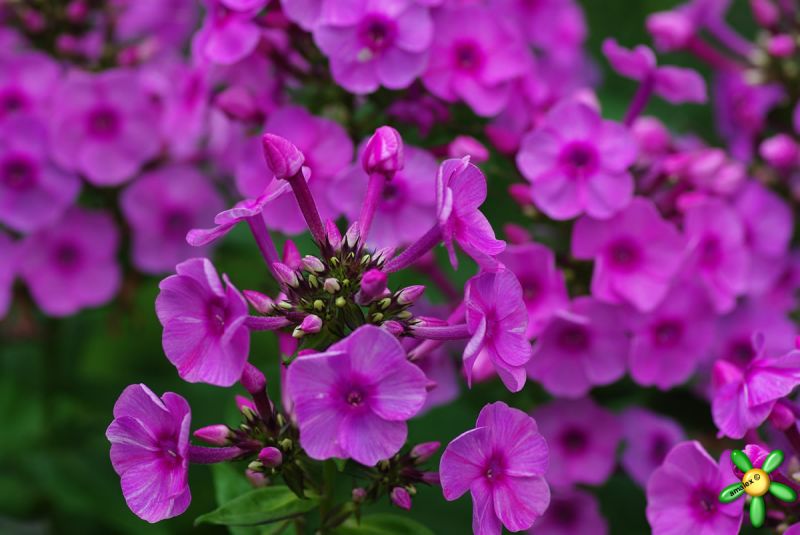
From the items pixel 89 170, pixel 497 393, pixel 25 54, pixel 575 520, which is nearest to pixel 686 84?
pixel 497 393

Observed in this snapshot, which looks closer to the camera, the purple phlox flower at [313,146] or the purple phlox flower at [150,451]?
the purple phlox flower at [150,451]

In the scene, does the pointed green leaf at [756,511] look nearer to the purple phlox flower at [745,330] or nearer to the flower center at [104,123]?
the purple phlox flower at [745,330]

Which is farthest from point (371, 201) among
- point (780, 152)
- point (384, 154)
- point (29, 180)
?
point (780, 152)

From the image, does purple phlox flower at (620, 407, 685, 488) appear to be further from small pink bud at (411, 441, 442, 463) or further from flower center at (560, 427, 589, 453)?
small pink bud at (411, 441, 442, 463)

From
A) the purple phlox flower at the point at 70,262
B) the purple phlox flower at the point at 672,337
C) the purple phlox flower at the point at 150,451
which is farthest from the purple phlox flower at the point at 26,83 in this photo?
the purple phlox flower at the point at 672,337

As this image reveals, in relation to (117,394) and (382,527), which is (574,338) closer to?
(382,527)

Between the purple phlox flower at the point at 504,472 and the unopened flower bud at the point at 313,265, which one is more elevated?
the unopened flower bud at the point at 313,265

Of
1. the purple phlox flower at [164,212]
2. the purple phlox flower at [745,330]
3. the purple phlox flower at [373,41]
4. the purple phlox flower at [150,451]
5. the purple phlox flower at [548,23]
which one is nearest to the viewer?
the purple phlox flower at [150,451]
